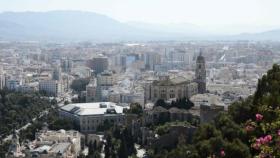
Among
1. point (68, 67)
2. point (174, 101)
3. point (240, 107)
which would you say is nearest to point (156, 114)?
point (174, 101)

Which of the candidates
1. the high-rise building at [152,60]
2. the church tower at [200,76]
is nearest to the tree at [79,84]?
the church tower at [200,76]

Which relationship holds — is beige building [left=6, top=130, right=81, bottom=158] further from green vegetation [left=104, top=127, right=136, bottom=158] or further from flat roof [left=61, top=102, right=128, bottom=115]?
flat roof [left=61, top=102, right=128, bottom=115]

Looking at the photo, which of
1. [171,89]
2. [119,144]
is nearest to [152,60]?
[171,89]

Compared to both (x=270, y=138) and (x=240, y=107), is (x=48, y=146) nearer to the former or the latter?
(x=240, y=107)

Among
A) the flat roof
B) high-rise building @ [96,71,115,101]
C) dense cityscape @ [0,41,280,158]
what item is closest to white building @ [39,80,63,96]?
dense cityscape @ [0,41,280,158]

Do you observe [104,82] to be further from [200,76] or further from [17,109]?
[200,76]

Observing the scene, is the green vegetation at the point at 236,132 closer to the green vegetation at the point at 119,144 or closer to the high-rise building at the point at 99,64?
the green vegetation at the point at 119,144

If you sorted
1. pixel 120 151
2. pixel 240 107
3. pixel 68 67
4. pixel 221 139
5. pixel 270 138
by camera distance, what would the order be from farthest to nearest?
pixel 68 67, pixel 120 151, pixel 240 107, pixel 221 139, pixel 270 138
